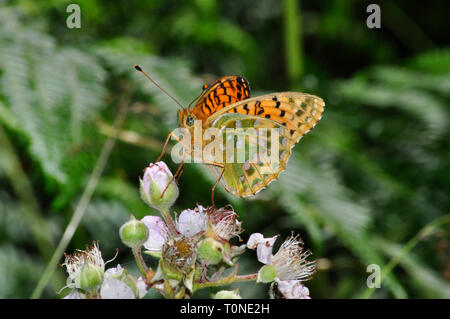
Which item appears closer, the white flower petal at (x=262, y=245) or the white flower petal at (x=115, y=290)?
the white flower petal at (x=115, y=290)

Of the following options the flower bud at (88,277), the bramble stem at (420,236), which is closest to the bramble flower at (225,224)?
the flower bud at (88,277)

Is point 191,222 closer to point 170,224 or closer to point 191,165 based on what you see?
point 170,224

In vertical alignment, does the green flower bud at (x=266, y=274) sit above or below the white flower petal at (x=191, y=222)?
below

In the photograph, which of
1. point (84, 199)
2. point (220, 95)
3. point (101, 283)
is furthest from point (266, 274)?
point (84, 199)

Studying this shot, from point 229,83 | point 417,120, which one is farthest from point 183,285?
point 417,120

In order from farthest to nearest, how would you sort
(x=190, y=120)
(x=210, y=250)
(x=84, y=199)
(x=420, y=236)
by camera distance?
1. (x=420, y=236)
2. (x=84, y=199)
3. (x=190, y=120)
4. (x=210, y=250)

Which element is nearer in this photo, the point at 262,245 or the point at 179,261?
the point at 179,261

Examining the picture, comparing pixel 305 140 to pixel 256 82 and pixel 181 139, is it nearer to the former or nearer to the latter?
pixel 256 82

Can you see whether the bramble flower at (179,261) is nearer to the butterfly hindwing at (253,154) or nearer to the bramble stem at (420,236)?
the butterfly hindwing at (253,154)
